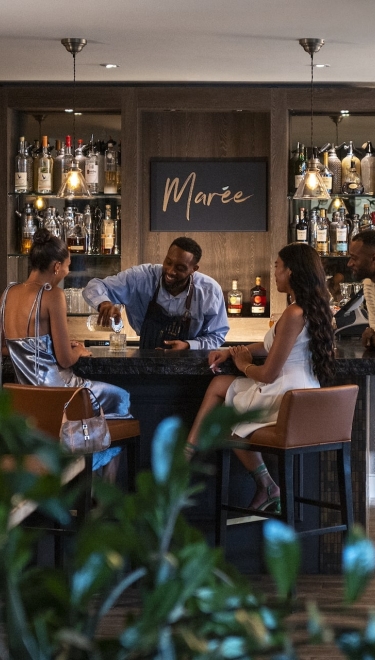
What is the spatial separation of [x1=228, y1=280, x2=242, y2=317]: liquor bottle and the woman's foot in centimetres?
285

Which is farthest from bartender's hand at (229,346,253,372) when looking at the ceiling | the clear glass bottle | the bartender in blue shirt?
the clear glass bottle

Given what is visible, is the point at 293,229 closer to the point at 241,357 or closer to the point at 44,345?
the point at 241,357

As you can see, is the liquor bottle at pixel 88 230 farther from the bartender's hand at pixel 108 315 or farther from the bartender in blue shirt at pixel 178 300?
the bartender's hand at pixel 108 315

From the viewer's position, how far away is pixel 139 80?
662 centimetres

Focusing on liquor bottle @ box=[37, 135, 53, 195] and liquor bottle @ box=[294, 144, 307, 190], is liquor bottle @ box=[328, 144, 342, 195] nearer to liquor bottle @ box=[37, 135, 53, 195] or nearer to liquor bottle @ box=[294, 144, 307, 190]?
liquor bottle @ box=[294, 144, 307, 190]

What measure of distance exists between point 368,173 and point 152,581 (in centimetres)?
652

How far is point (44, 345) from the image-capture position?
3.91 m

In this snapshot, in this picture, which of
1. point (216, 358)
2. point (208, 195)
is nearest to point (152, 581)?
point (216, 358)

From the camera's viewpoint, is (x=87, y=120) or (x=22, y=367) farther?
(x=87, y=120)

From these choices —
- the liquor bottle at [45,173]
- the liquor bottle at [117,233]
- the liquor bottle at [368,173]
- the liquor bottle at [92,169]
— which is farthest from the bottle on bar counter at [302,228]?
the liquor bottle at [45,173]

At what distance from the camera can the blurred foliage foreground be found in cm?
42

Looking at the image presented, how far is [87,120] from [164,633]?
674 cm

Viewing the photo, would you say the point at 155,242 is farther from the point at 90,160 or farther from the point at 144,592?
the point at 144,592

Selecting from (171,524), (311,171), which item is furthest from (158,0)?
(171,524)
